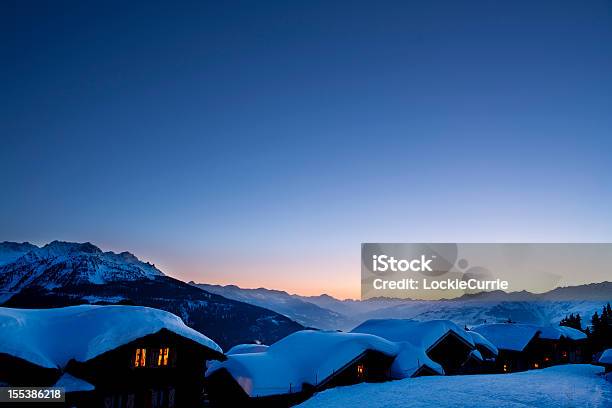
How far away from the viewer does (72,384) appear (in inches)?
771

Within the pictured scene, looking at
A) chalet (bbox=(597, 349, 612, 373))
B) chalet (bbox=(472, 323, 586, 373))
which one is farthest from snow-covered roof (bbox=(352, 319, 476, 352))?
chalet (bbox=(472, 323, 586, 373))

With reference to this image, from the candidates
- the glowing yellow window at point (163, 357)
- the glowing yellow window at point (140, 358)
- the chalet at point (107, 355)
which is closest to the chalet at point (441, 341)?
the chalet at point (107, 355)

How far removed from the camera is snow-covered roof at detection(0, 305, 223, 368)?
18.3 m

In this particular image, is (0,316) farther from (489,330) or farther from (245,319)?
(245,319)

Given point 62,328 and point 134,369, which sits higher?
point 62,328

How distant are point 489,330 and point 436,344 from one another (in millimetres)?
27602

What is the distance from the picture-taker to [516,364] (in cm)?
5500

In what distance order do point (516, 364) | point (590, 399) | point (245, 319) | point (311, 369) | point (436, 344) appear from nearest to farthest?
point (590, 399) → point (311, 369) → point (436, 344) → point (516, 364) → point (245, 319)

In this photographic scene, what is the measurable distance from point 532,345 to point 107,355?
55690mm

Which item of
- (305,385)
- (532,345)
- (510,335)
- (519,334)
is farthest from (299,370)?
(532,345)

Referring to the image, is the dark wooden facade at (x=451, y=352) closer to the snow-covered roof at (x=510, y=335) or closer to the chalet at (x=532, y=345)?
the chalet at (x=532, y=345)

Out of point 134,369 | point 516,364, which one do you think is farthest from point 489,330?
point 134,369

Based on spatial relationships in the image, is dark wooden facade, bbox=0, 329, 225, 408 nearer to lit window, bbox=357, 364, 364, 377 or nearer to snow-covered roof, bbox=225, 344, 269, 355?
lit window, bbox=357, 364, 364, 377

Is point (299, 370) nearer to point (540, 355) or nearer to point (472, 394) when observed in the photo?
point (472, 394)
